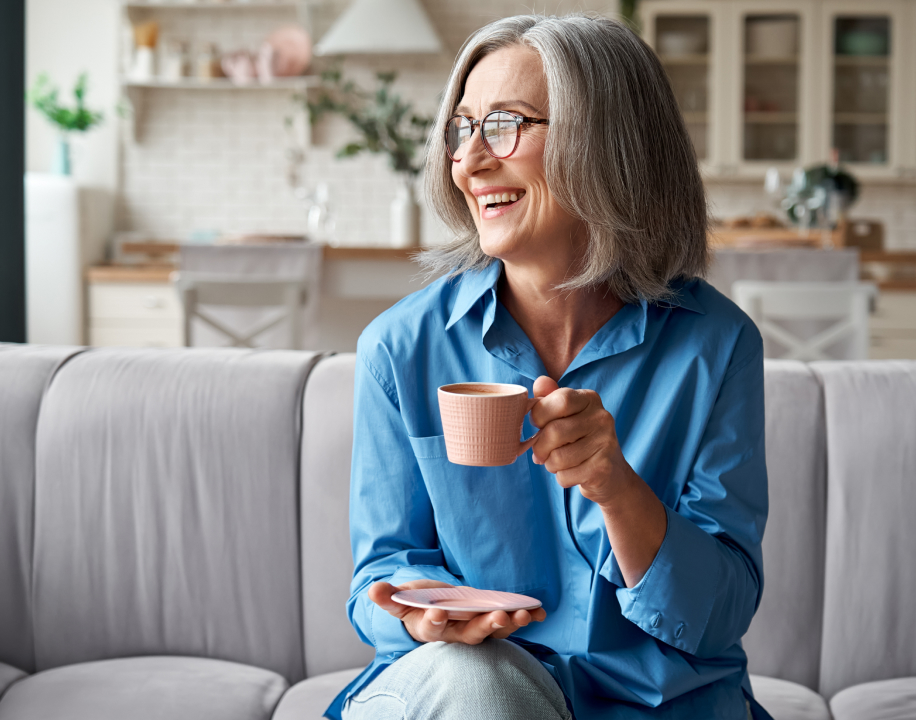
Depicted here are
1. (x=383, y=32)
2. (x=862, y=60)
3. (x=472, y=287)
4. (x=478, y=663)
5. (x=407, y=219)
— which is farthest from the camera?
(x=862, y=60)

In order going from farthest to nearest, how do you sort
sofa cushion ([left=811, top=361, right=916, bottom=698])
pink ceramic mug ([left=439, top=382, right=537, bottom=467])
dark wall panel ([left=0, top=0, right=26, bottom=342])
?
dark wall panel ([left=0, top=0, right=26, bottom=342]), sofa cushion ([left=811, top=361, right=916, bottom=698]), pink ceramic mug ([left=439, top=382, right=537, bottom=467])

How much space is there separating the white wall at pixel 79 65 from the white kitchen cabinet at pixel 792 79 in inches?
130

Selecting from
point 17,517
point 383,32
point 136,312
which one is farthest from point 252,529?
point 383,32

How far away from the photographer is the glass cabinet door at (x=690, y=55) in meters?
5.42

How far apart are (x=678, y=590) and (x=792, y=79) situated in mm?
5294

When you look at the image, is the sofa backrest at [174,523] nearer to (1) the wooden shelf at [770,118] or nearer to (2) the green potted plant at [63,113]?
(2) the green potted plant at [63,113]

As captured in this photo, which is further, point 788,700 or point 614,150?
point 788,700

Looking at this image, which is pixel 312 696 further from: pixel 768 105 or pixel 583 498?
pixel 768 105

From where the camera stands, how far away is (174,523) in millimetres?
1428

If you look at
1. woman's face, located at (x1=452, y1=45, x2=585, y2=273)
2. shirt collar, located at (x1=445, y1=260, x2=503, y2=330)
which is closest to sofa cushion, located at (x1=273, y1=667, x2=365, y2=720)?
shirt collar, located at (x1=445, y1=260, x2=503, y2=330)

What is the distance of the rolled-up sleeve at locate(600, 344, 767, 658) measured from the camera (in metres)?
0.90

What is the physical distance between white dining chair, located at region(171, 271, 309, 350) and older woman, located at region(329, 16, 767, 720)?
1962 mm

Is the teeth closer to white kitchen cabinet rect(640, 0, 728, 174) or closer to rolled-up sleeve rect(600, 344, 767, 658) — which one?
rolled-up sleeve rect(600, 344, 767, 658)

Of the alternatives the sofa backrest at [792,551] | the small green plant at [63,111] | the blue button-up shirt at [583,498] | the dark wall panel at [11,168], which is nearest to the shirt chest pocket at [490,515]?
the blue button-up shirt at [583,498]
